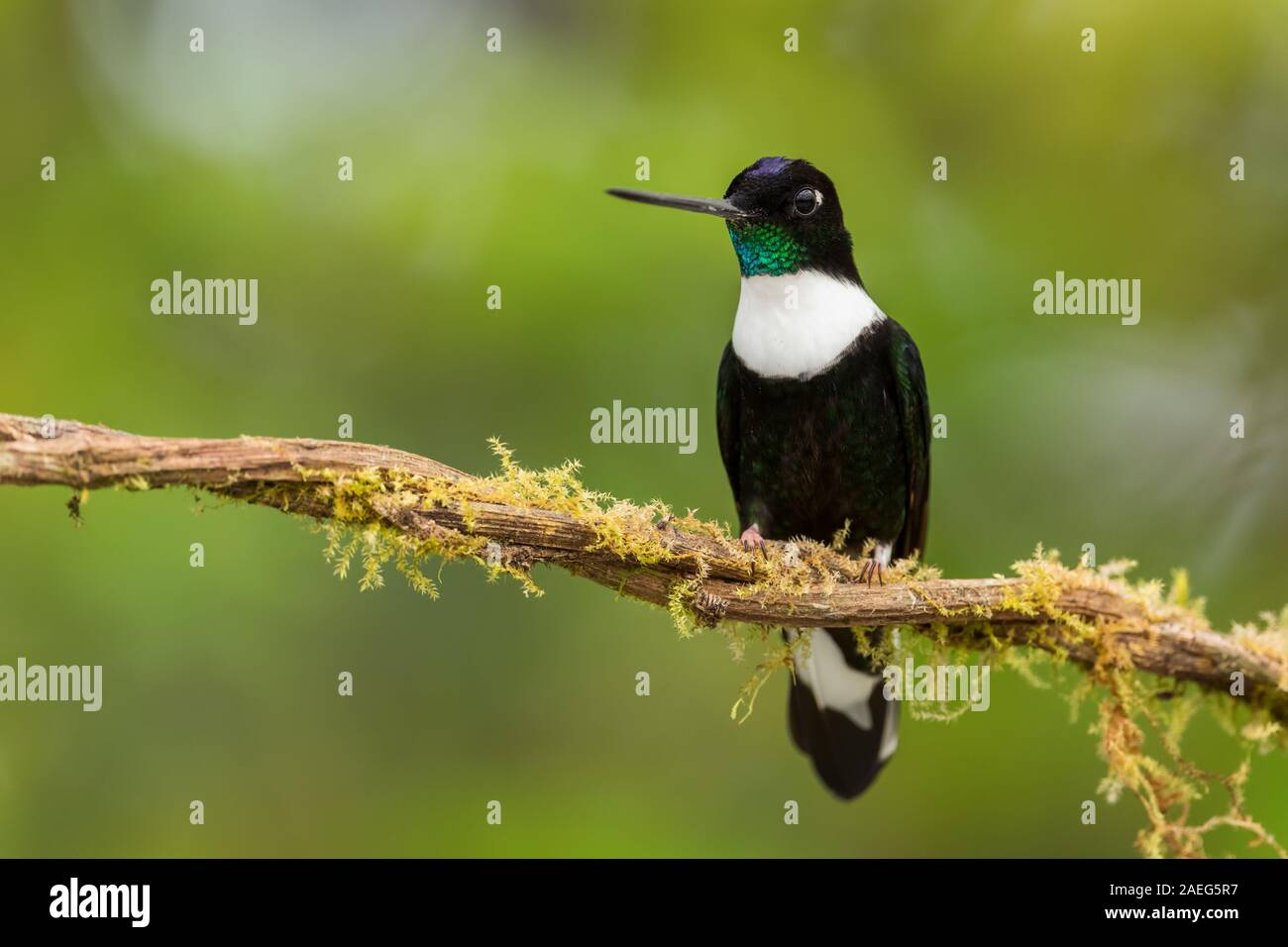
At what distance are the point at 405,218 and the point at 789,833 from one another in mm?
2932

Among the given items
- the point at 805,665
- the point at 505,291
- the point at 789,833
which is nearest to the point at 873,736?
the point at 805,665

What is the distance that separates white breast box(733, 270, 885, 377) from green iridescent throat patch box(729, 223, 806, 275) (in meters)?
0.03

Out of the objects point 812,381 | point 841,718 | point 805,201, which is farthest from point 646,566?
point 841,718

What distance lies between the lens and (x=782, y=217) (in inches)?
149

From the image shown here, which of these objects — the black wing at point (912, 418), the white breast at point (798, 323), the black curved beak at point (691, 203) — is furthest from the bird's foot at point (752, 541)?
the black curved beak at point (691, 203)

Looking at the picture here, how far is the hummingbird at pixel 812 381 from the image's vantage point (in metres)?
3.79

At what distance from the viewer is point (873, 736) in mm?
4402

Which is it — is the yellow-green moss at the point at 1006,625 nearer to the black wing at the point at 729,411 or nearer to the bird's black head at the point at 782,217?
the black wing at the point at 729,411

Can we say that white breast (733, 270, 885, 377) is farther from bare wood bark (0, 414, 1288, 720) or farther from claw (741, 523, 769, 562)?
bare wood bark (0, 414, 1288, 720)

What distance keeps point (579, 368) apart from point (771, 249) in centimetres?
99

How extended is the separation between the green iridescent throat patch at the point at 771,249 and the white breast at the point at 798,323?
3cm

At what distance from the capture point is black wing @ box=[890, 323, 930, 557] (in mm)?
3902

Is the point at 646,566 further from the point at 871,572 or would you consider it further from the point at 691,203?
the point at 691,203

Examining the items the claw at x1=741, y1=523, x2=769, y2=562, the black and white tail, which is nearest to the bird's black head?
the claw at x1=741, y1=523, x2=769, y2=562
